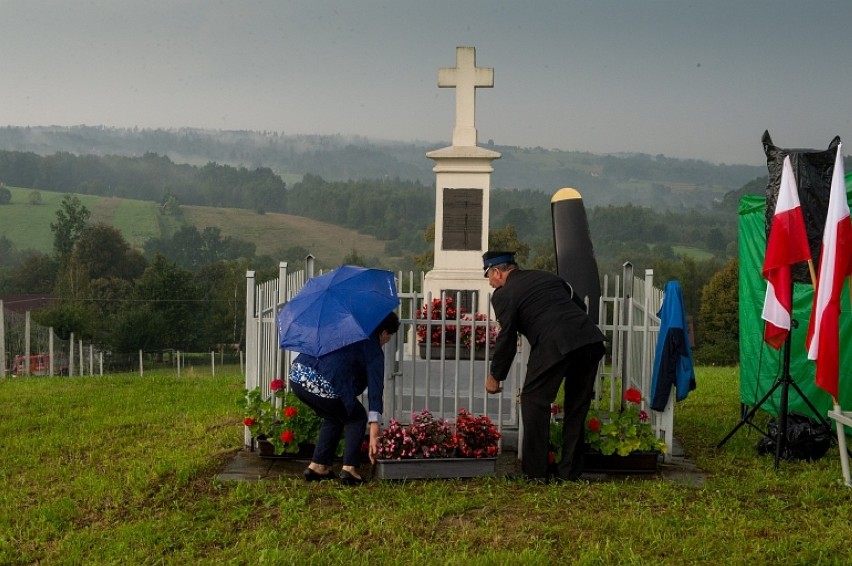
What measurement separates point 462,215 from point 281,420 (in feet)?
19.7

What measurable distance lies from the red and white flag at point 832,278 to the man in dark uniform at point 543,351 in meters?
1.76

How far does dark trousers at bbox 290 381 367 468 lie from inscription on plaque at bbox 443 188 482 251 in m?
6.39

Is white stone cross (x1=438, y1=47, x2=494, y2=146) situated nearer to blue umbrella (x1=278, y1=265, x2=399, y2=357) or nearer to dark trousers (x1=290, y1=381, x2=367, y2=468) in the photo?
blue umbrella (x1=278, y1=265, x2=399, y2=357)

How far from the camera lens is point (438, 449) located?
6988 mm

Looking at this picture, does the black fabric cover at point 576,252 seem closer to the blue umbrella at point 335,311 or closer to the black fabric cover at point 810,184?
the black fabric cover at point 810,184

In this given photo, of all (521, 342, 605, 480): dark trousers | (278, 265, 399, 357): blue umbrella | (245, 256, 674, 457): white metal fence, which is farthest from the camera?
(245, 256, 674, 457): white metal fence

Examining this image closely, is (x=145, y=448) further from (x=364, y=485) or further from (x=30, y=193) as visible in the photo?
(x=30, y=193)

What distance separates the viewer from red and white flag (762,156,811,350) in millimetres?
7332

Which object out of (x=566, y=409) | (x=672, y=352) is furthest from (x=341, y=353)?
(x=672, y=352)

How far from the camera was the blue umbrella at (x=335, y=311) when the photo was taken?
654 centimetres

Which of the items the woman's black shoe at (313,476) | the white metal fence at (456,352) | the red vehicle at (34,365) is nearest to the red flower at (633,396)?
the white metal fence at (456,352)

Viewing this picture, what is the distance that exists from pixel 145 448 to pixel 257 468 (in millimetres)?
1685

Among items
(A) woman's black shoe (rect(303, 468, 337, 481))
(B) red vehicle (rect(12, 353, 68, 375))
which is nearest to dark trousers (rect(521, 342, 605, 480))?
(A) woman's black shoe (rect(303, 468, 337, 481))

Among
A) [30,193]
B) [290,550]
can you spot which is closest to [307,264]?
[290,550]
